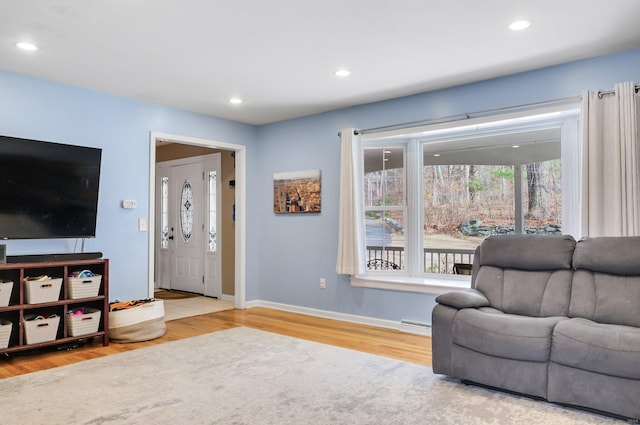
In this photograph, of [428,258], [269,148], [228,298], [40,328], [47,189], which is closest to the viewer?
[40,328]

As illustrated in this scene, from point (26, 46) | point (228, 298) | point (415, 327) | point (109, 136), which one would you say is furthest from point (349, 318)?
point (26, 46)

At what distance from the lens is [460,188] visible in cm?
471

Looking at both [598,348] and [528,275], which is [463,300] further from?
[598,348]

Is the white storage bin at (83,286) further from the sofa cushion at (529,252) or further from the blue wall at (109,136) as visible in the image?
the sofa cushion at (529,252)

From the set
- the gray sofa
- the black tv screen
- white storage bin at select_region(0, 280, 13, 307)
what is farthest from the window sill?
white storage bin at select_region(0, 280, 13, 307)

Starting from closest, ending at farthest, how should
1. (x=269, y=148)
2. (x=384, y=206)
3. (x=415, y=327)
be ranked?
(x=415, y=327)
(x=384, y=206)
(x=269, y=148)

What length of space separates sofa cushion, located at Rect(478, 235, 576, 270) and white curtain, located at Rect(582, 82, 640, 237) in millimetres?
362

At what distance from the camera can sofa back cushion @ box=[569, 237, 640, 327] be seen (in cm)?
287

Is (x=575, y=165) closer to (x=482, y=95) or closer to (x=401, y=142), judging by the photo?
(x=482, y=95)

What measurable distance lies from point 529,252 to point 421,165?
1.80 meters

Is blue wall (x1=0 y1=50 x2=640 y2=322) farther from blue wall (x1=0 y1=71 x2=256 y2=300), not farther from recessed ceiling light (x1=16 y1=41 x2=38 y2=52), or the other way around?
recessed ceiling light (x1=16 y1=41 x2=38 y2=52)

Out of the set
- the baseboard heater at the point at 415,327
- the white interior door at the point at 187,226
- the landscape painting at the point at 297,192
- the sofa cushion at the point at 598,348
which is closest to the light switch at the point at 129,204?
the landscape painting at the point at 297,192

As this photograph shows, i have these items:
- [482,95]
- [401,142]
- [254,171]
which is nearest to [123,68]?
[254,171]

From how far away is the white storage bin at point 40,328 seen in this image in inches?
144
